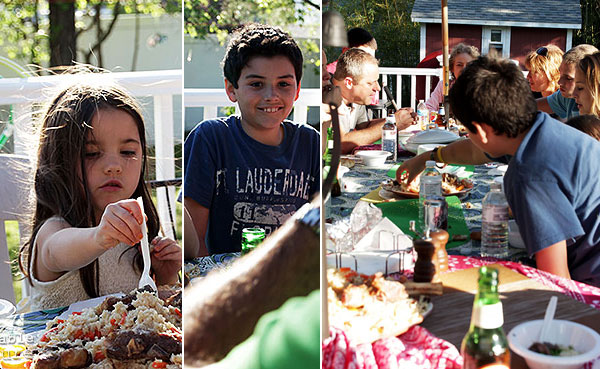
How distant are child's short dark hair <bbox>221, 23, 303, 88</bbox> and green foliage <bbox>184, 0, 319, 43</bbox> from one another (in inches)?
0.9

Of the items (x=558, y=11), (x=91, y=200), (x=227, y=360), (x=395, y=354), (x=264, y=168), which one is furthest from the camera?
(x=558, y=11)

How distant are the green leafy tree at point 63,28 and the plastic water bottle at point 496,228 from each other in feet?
3.73

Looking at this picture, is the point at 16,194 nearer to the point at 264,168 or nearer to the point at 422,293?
the point at 264,168

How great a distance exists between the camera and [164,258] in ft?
6.43

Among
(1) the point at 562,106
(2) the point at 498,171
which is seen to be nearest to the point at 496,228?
(2) the point at 498,171

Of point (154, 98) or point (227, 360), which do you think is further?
point (154, 98)

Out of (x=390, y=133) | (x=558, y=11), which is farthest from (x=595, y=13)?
(x=390, y=133)

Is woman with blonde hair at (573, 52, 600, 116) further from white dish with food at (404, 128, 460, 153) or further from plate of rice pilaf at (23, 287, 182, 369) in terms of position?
plate of rice pilaf at (23, 287, 182, 369)

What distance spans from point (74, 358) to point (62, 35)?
1.02 m

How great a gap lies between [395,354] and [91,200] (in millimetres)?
1160

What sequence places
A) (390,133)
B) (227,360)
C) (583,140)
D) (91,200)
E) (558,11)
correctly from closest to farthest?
(227,360), (583,140), (91,200), (390,133), (558,11)

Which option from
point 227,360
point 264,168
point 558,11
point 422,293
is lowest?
point 227,360

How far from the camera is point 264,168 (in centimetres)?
137

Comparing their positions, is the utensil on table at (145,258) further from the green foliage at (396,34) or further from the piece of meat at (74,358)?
the green foliage at (396,34)
